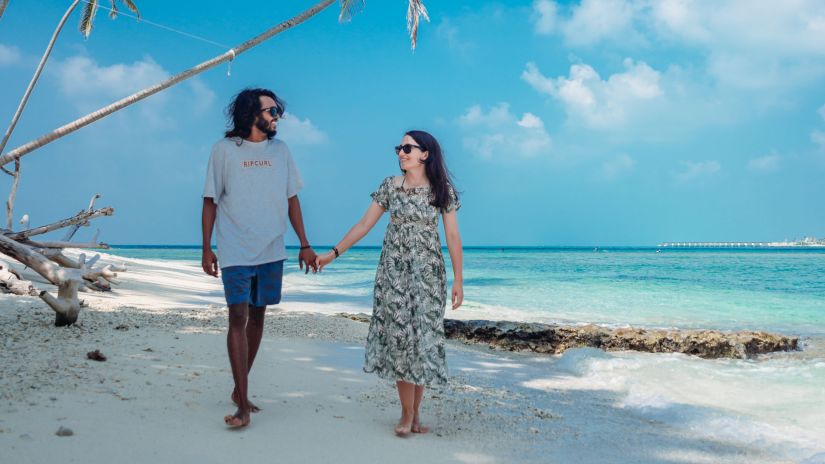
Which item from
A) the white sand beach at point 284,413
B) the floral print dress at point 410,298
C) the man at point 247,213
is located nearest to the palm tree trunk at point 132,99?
the white sand beach at point 284,413

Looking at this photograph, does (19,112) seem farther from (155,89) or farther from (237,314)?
(237,314)

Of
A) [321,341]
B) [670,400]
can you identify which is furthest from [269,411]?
[670,400]

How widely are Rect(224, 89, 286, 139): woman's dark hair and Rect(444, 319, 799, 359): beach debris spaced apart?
5897mm

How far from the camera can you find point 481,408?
4.35m

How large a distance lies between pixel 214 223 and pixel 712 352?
23.9ft

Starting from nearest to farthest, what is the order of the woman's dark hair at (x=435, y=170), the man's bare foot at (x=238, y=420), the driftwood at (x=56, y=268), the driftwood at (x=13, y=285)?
the man's bare foot at (x=238, y=420)
the woman's dark hair at (x=435, y=170)
the driftwood at (x=56, y=268)
the driftwood at (x=13, y=285)

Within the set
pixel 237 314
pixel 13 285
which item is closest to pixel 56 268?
pixel 13 285

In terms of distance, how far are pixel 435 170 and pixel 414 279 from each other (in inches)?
26.5

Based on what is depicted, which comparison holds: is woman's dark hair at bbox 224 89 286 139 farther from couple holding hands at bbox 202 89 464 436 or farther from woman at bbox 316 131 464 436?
woman at bbox 316 131 464 436

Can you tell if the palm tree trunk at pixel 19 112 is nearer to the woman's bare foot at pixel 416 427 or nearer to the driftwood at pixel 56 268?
the driftwood at pixel 56 268

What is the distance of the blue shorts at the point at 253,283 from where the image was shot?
3.40m

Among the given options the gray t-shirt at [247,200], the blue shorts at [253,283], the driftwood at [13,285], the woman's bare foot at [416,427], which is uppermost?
the gray t-shirt at [247,200]

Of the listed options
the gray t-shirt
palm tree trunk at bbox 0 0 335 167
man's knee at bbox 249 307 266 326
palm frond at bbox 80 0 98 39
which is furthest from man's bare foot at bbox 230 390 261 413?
palm frond at bbox 80 0 98 39

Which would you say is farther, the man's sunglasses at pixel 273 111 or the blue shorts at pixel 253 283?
the man's sunglasses at pixel 273 111
